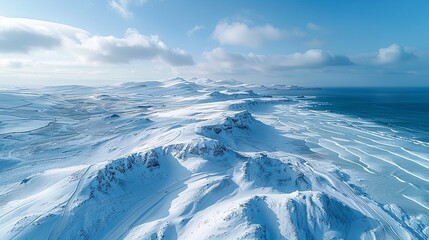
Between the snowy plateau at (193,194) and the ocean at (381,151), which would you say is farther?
the ocean at (381,151)

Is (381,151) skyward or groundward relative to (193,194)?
skyward

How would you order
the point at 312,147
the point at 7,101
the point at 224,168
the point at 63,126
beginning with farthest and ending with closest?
the point at 7,101
the point at 63,126
the point at 312,147
the point at 224,168

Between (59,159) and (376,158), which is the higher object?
(376,158)

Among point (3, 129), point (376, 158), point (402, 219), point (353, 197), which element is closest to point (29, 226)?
point (353, 197)

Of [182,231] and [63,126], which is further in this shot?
[63,126]

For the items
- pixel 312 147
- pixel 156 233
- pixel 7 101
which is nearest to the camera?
pixel 156 233

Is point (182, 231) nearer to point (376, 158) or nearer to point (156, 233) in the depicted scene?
point (156, 233)

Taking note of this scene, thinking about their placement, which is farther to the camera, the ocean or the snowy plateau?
the ocean

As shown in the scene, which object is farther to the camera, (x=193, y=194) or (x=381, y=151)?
(x=381, y=151)

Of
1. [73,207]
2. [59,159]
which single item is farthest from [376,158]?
[59,159]
